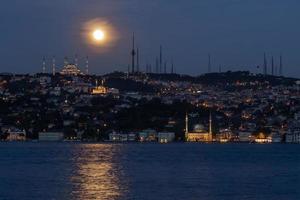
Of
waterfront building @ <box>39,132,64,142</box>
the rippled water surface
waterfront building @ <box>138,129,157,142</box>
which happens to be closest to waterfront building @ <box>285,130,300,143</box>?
waterfront building @ <box>138,129,157,142</box>

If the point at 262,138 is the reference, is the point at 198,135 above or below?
above

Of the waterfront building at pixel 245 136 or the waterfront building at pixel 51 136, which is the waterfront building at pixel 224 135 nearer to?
the waterfront building at pixel 245 136

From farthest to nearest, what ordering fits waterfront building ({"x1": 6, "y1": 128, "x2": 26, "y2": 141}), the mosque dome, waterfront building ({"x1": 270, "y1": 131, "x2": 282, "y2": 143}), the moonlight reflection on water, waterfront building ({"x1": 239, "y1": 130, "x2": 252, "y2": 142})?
waterfront building ({"x1": 6, "y1": 128, "x2": 26, "y2": 141}) < waterfront building ({"x1": 270, "y1": 131, "x2": 282, "y2": 143}) < waterfront building ({"x1": 239, "y1": 130, "x2": 252, "y2": 142}) < the mosque dome < the moonlight reflection on water

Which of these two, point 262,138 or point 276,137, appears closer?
point 276,137

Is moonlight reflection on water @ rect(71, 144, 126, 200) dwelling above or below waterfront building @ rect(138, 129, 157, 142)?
below

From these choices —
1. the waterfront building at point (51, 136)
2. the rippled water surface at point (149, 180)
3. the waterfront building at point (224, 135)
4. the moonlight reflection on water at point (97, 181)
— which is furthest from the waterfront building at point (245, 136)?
the moonlight reflection on water at point (97, 181)

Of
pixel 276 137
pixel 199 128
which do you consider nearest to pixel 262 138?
pixel 276 137

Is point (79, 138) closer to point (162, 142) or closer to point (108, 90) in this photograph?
point (162, 142)

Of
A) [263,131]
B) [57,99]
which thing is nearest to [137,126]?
[263,131]

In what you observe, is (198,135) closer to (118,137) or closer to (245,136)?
(245,136)

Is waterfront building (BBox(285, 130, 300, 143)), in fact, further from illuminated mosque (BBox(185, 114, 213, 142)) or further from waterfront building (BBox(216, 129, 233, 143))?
illuminated mosque (BBox(185, 114, 213, 142))
